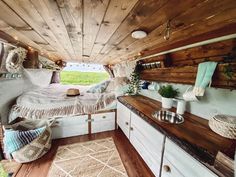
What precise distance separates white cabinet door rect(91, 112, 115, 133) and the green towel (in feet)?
5.29

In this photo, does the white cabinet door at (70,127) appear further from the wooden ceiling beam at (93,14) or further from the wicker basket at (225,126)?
the wicker basket at (225,126)

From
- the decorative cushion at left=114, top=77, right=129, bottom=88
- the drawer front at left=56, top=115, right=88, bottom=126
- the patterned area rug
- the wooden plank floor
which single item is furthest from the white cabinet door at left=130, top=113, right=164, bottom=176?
the decorative cushion at left=114, top=77, right=129, bottom=88

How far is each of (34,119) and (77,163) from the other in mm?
973

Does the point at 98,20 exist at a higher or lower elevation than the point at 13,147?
higher

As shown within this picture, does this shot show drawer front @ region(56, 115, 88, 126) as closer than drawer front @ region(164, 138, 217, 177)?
No

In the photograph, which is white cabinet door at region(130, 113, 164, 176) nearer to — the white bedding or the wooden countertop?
the wooden countertop

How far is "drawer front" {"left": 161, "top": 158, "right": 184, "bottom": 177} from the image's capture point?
2.98ft

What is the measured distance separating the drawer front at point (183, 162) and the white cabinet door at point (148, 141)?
0.30 ft

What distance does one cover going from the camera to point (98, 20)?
1091mm

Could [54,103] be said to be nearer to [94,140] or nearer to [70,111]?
[70,111]

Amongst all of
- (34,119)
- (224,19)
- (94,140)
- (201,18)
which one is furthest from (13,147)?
(224,19)

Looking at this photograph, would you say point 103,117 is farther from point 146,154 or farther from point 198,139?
point 198,139

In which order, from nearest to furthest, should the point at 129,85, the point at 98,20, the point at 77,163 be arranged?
the point at 98,20
the point at 77,163
the point at 129,85

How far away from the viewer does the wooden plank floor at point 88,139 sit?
147cm
